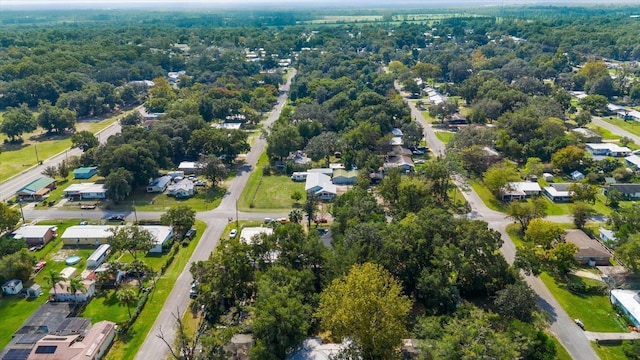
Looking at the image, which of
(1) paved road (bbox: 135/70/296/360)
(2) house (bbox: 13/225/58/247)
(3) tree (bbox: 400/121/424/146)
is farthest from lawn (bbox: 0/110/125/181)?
(3) tree (bbox: 400/121/424/146)

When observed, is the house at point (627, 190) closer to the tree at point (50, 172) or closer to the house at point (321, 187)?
the house at point (321, 187)

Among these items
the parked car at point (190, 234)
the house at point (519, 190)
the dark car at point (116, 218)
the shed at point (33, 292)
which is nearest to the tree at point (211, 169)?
the parked car at point (190, 234)

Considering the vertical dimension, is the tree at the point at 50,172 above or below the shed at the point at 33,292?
above

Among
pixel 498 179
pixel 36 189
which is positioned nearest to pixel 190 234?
pixel 36 189

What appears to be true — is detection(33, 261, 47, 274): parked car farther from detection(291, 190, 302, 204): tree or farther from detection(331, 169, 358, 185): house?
detection(331, 169, 358, 185): house

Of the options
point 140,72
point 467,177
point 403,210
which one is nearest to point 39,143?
point 140,72

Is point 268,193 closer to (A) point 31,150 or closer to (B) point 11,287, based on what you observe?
(B) point 11,287

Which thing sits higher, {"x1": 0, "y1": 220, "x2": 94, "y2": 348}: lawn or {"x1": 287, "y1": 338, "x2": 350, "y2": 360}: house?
{"x1": 287, "y1": 338, "x2": 350, "y2": 360}: house
